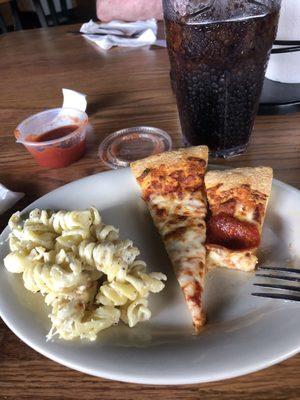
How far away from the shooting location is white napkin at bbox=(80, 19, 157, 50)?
1.50 meters

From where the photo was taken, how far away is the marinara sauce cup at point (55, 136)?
0.96 meters

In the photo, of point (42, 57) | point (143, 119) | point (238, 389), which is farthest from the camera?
point (42, 57)

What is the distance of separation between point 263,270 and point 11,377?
15.8 inches

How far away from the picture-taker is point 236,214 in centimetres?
71

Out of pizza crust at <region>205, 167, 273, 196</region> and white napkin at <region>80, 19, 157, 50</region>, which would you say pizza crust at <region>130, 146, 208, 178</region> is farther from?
white napkin at <region>80, 19, 157, 50</region>

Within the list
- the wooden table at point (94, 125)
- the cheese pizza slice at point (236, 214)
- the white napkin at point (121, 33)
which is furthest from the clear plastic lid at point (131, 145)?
the white napkin at point (121, 33)

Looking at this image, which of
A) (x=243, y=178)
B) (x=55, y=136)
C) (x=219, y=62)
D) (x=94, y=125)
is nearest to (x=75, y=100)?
(x=94, y=125)

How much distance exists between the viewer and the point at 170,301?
2.07 ft

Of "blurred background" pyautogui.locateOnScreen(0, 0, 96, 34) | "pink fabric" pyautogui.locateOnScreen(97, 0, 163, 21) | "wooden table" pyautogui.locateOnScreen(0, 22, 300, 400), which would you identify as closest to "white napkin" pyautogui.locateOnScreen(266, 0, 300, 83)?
"wooden table" pyautogui.locateOnScreen(0, 22, 300, 400)

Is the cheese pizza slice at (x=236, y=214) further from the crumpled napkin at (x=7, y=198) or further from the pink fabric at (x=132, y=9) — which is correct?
the pink fabric at (x=132, y=9)

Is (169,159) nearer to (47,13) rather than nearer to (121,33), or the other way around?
(121,33)

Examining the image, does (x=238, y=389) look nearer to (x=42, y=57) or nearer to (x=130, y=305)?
(x=130, y=305)

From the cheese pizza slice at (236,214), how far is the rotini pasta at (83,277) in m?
0.12

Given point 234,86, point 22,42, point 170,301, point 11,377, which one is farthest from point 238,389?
point 22,42
